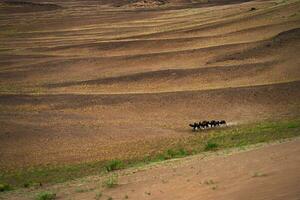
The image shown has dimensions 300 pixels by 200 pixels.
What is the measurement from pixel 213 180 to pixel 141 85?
2223cm

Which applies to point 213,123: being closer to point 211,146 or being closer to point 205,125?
point 205,125

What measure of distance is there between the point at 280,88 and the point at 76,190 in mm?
17077

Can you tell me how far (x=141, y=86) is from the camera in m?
33.5

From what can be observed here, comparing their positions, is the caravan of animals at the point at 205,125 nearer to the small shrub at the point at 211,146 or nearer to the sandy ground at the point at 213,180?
the small shrub at the point at 211,146

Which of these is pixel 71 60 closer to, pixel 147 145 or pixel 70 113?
pixel 70 113

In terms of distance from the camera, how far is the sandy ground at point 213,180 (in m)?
10.3

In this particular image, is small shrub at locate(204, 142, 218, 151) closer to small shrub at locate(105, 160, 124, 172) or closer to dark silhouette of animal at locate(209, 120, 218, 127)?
small shrub at locate(105, 160, 124, 172)

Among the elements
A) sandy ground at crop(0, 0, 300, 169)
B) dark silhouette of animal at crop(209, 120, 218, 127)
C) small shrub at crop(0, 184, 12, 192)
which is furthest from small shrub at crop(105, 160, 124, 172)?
dark silhouette of animal at crop(209, 120, 218, 127)

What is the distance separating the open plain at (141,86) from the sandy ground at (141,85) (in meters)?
0.06

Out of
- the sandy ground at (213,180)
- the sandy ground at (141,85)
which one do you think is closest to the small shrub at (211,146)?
the sandy ground at (141,85)

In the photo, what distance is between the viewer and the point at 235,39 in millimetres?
43312

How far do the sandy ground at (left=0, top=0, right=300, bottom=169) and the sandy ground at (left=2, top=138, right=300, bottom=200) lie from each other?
5.48m

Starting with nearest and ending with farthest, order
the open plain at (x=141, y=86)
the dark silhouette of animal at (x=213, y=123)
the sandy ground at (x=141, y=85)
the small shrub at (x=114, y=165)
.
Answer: the small shrub at (x=114, y=165)
the dark silhouette of animal at (x=213, y=123)
the open plain at (x=141, y=86)
the sandy ground at (x=141, y=85)

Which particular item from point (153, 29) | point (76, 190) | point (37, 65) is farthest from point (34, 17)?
point (76, 190)
